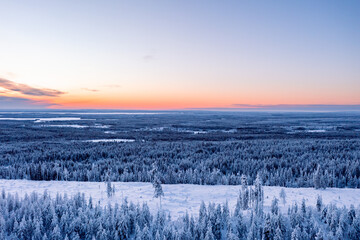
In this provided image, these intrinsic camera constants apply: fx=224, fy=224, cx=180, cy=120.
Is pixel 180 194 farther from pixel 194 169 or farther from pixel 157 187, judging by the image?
pixel 194 169

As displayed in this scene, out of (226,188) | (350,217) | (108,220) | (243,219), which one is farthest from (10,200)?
(350,217)

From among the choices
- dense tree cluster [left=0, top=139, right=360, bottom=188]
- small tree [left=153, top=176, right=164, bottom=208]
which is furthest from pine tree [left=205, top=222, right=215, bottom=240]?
dense tree cluster [left=0, top=139, right=360, bottom=188]

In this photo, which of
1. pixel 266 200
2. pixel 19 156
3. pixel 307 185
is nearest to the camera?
pixel 266 200

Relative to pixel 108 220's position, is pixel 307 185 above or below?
below

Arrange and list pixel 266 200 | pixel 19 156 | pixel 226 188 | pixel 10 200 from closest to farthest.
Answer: pixel 10 200, pixel 266 200, pixel 226 188, pixel 19 156

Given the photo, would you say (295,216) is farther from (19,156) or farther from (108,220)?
(19,156)
